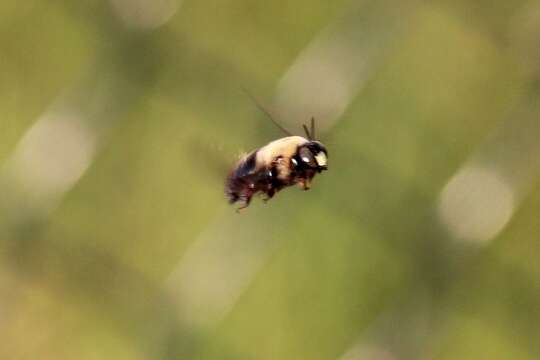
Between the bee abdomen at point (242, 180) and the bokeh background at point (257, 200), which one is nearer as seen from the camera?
the bee abdomen at point (242, 180)

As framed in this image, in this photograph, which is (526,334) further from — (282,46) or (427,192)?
(282,46)

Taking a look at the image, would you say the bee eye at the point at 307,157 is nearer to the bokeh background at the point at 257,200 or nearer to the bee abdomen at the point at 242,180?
the bee abdomen at the point at 242,180

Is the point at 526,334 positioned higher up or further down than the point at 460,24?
further down

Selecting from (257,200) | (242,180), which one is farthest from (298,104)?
(242,180)

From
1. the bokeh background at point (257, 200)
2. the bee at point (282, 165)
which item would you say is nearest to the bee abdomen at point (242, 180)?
the bee at point (282, 165)

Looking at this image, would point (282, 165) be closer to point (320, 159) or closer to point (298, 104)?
point (320, 159)

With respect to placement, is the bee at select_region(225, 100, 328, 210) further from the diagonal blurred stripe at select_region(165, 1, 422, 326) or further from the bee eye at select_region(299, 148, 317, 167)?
the diagonal blurred stripe at select_region(165, 1, 422, 326)

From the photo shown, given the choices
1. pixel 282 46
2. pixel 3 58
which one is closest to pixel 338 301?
pixel 282 46
